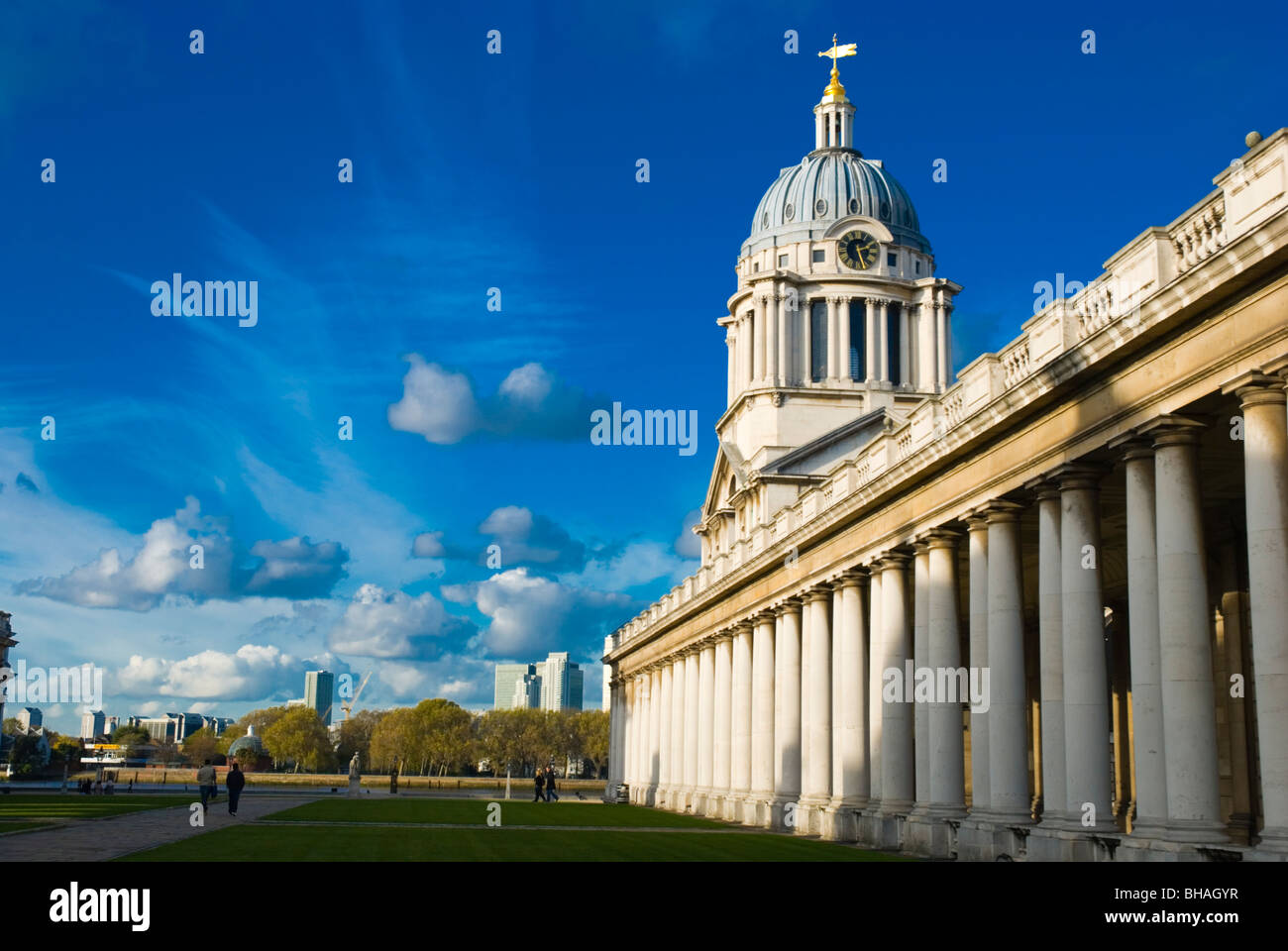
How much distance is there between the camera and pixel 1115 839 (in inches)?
1076

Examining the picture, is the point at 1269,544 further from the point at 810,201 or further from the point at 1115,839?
the point at 810,201

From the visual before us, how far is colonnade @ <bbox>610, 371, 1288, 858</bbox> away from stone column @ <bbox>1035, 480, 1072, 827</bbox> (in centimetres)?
5

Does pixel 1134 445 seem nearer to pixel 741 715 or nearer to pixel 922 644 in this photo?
pixel 922 644

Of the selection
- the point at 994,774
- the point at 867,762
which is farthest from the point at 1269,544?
the point at 867,762

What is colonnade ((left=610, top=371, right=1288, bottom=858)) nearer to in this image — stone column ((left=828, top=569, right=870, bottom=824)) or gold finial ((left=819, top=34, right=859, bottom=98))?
stone column ((left=828, top=569, right=870, bottom=824))

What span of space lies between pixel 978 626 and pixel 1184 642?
35.3 feet

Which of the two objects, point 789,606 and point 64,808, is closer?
point 64,808

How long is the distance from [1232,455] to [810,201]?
7539 centimetres

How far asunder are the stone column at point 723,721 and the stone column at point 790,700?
9914 mm

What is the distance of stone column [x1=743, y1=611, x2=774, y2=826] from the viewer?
58406 millimetres

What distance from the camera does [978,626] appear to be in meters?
36.1

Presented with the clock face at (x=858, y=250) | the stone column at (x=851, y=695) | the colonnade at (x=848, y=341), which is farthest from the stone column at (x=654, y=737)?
the stone column at (x=851, y=695)

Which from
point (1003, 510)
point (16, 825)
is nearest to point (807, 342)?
point (1003, 510)

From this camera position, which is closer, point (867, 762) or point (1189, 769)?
point (1189, 769)
